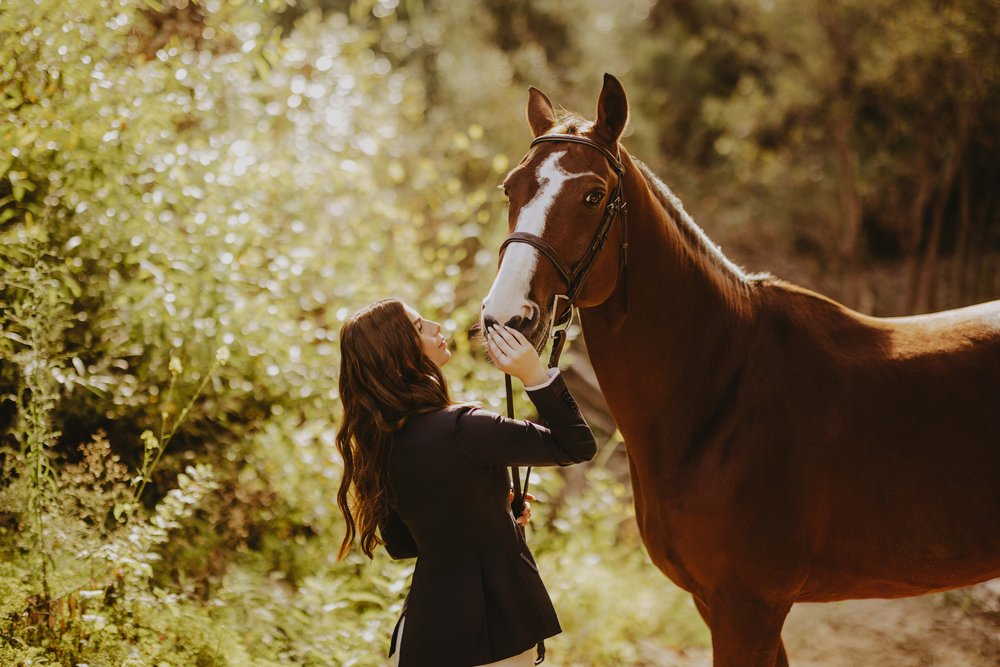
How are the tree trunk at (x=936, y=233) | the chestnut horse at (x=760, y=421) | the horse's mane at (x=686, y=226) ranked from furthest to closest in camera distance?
the tree trunk at (x=936, y=233)
the horse's mane at (x=686, y=226)
the chestnut horse at (x=760, y=421)

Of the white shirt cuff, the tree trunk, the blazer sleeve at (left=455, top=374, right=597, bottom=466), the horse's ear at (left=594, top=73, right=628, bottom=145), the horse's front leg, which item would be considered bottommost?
the horse's front leg

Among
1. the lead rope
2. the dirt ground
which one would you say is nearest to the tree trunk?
the dirt ground

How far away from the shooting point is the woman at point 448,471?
2.04 m

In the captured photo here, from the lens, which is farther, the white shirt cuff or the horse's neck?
the horse's neck

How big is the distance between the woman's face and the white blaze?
0.95 ft

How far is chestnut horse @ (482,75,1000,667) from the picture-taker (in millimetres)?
2414

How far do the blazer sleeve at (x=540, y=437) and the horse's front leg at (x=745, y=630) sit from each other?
89 cm

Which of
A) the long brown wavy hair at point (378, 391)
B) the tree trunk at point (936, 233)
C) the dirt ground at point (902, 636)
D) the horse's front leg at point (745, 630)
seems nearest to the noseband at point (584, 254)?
the long brown wavy hair at point (378, 391)

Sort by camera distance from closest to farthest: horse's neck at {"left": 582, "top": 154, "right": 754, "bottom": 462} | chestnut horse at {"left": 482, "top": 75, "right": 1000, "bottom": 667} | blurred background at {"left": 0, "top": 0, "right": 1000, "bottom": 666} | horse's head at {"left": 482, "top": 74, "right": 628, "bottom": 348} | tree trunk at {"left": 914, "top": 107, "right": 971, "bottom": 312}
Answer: horse's head at {"left": 482, "top": 74, "right": 628, "bottom": 348}, chestnut horse at {"left": 482, "top": 75, "right": 1000, "bottom": 667}, horse's neck at {"left": 582, "top": 154, "right": 754, "bottom": 462}, blurred background at {"left": 0, "top": 0, "right": 1000, "bottom": 666}, tree trunk at {"left": 914, "top": 107, "right": 971, "bottom": 312}

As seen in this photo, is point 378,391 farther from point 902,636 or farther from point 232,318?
point 902,636

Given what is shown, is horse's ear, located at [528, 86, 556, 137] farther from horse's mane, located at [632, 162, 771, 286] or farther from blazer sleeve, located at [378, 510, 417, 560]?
blazer sleeve, located at [378, 510, 417, 560]

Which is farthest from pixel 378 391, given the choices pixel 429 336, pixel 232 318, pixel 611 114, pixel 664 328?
pixel 232 318

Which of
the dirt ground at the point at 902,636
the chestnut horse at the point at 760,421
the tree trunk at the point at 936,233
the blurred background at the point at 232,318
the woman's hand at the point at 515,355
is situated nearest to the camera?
the woman's hand at the point at 515,355

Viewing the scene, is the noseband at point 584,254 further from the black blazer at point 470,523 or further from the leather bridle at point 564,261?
the black blazer at point 470,523
